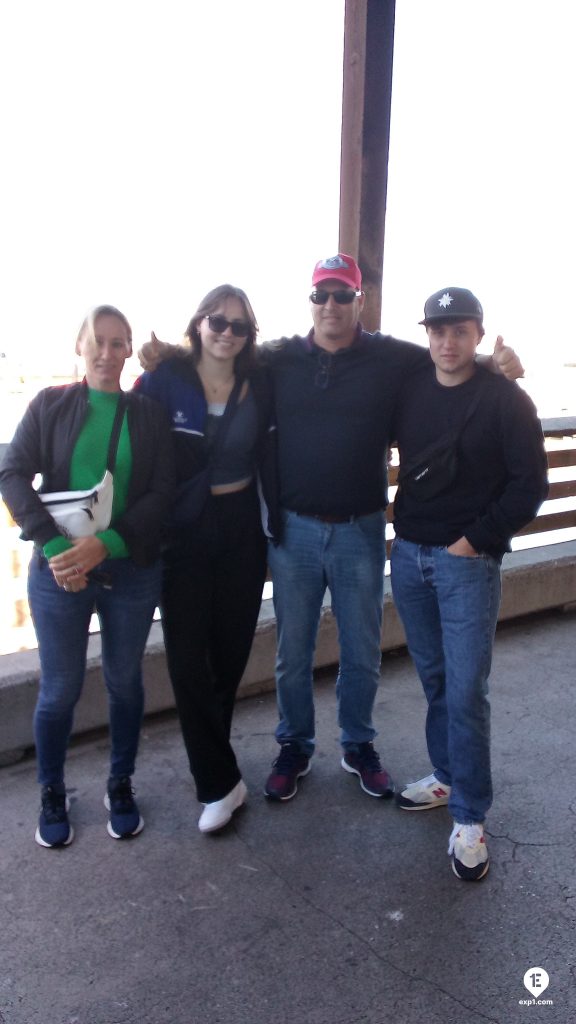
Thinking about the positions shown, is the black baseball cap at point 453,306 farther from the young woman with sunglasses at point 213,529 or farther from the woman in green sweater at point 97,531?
the woman in green sweater at point 97,531

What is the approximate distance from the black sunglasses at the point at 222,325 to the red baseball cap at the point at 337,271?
0.35 metres

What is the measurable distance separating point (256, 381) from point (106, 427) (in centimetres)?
59

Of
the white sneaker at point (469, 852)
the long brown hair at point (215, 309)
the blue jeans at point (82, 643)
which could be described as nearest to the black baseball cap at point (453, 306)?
the long brown hair at point (215, 309)

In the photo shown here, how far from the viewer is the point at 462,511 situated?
252 centimetres

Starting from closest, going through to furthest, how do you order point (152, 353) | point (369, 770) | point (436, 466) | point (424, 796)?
point (436, 466) < point (152, 353) < point (424, 796) < point (369, 770)

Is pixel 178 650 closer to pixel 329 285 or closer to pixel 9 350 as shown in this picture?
pixel 329 285

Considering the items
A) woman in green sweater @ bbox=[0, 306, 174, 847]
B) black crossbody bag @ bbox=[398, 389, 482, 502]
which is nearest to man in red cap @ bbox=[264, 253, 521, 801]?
black crossbody bag @ bbox=[398, 389, 482, 502]

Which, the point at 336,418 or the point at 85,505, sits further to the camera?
the point at 336,418

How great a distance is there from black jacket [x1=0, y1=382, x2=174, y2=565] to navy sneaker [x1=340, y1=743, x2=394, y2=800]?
49.9 inches

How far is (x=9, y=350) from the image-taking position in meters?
23.2

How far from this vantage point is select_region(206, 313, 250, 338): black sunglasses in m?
2.55

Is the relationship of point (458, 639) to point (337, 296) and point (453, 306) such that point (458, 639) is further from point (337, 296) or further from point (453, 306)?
point (337, 296)

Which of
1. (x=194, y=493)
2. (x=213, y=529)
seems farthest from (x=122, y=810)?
(x=194, y=493)

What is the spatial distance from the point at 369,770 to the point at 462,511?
1.20m
